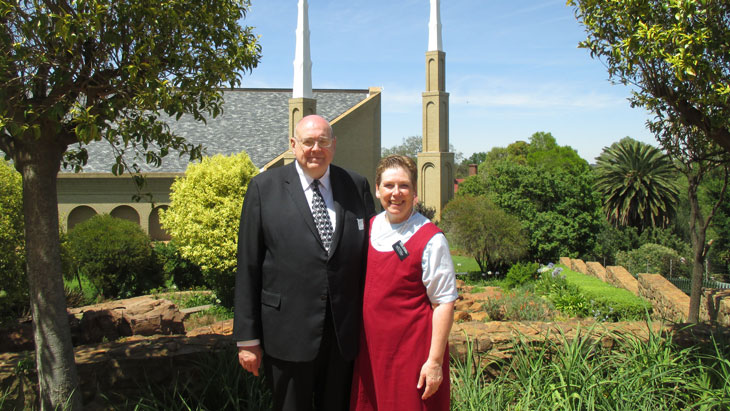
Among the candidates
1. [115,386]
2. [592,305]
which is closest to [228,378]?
[115,386]

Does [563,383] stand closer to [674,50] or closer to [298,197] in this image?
[298,197]

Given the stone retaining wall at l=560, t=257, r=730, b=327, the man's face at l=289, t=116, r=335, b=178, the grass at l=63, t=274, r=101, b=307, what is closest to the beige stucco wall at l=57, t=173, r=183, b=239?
the grass at l=63, t=274, r=101, b=307

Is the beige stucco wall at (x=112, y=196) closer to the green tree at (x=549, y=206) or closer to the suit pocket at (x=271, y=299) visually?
the green tree at (x=549, y=206)

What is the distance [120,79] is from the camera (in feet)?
14.2

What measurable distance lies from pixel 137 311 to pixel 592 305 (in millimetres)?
8687

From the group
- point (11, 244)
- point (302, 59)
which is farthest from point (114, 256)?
point (302, 59)

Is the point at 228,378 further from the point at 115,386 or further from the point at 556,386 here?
the point at 556,386

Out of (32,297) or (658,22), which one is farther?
(658,22)

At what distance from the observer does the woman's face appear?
3.21 m

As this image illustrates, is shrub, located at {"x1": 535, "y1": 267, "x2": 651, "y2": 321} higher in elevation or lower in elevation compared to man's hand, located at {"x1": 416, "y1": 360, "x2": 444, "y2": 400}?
lower

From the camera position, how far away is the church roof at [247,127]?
22.6 metres

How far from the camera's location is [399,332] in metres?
3.16

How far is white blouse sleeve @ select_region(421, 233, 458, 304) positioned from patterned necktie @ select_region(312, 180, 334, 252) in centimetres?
63

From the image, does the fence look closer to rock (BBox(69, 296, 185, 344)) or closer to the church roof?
the church roof
